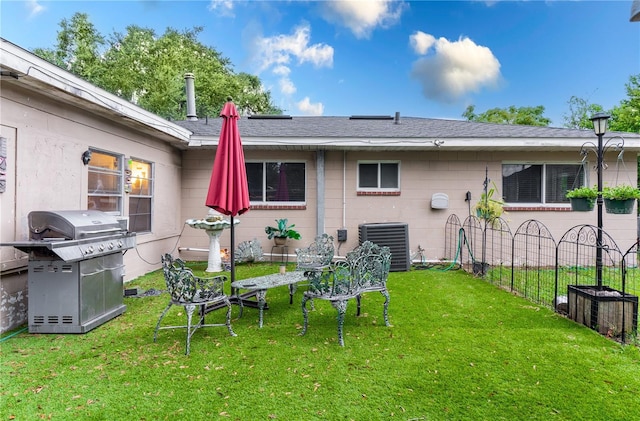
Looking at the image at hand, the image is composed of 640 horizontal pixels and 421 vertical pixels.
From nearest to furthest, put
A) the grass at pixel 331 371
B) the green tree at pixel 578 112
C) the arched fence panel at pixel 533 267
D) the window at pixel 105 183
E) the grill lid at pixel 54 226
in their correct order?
the grass at pixel 331 371 → the grill lid at pixel 54 226 → the window at pixel 105 183 → the arched fence panel at pixel 533 267 → the green tree at pixel 578 112

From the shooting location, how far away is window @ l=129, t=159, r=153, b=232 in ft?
19.7

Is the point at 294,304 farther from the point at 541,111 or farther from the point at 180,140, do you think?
the point at 541,111

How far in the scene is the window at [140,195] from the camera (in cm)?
602

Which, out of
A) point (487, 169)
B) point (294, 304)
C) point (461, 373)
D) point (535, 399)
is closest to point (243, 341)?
point (294, 304)

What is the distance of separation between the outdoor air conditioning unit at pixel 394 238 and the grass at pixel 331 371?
2.80 metres

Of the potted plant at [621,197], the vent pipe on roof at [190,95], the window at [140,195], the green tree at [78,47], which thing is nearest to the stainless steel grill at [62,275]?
the window at [140,195]

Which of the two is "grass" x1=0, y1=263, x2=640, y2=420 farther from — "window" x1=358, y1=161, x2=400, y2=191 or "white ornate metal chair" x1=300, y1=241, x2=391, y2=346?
"window" x1=358, y1=161, x2=400, y2=191

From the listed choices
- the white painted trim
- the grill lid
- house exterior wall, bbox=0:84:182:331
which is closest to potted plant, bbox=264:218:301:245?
house exterior wall, bbox=0:84:182:331

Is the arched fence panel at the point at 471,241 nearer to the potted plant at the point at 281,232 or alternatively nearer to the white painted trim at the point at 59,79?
the potted plant at the point at 281,232

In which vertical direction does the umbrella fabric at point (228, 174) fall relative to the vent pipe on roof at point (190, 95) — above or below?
below

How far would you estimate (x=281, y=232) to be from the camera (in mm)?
7457

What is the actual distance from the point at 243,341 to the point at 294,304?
4.50 ft

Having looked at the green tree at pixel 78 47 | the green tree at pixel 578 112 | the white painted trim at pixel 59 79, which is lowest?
the white painted trim at pixel 59 79

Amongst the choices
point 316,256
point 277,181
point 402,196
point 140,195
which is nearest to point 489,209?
point 402,196
